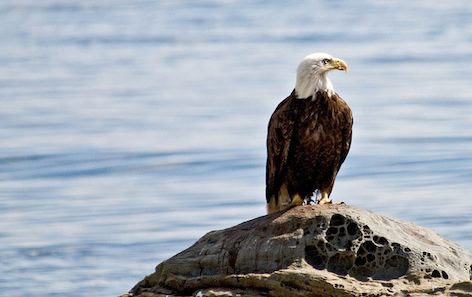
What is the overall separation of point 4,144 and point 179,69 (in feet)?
18.5

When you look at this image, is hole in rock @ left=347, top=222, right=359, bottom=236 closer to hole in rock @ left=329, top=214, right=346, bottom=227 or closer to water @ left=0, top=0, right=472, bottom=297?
hole in rock @ left=329, top=214, right=346, bottom=227

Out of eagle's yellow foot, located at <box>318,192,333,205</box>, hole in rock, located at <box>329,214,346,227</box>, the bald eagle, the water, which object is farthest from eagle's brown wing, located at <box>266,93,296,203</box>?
A: the water

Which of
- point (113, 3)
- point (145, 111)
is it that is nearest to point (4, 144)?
point (145, 111)

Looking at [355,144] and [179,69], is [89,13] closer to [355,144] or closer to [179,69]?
[179,69]

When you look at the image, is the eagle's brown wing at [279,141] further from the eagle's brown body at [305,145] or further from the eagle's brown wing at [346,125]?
the eagle's brown wing at [346,125]

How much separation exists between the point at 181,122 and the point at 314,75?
11438 mm

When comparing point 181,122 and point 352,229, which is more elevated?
point 181,122

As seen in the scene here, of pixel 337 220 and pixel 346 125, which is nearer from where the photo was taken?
pixel 337 220

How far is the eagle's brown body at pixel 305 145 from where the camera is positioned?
1048 centimetres

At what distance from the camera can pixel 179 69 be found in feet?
86.3

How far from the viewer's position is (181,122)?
21.9 m

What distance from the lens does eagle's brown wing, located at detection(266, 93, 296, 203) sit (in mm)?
10586

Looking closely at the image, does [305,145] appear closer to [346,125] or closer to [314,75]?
[346,125]

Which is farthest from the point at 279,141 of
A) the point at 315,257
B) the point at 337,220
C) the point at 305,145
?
the point at 315,257
